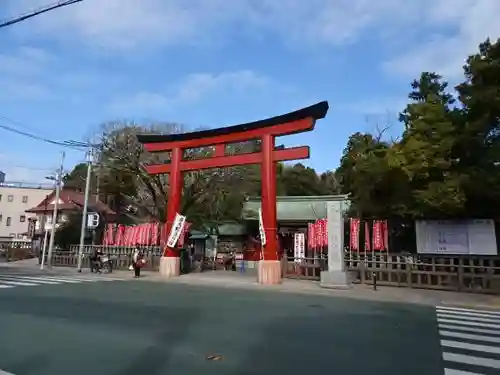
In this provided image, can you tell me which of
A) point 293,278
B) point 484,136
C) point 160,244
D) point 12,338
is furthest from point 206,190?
point 12,338

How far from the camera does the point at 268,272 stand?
20.9 m

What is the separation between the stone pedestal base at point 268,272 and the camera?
2091 cm

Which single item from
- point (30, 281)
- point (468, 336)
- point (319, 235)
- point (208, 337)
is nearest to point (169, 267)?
point (30, 281)

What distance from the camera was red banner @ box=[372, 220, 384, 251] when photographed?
22.0 metres

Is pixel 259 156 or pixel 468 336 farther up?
pixel 259 156

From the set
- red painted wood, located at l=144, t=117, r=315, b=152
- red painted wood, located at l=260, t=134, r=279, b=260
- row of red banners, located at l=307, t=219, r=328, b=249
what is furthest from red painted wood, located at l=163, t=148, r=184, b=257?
row of red banners, located at l=307, t=219, r=328, b=249

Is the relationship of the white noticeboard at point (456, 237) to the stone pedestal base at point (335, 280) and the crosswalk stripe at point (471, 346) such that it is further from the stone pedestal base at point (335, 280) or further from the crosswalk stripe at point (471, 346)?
the crosswalk stripe at point (471, 346)

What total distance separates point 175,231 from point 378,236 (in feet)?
36.5

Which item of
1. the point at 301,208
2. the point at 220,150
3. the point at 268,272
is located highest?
the point at 220,150

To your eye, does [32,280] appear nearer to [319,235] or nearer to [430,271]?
[319,235]

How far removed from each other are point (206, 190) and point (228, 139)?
439 inches

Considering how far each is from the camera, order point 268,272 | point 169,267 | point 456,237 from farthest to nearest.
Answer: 1. point 169,267
2. point 268,272
3. point 456,237

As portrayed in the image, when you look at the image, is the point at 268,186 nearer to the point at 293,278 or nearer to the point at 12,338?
the point at 293,278

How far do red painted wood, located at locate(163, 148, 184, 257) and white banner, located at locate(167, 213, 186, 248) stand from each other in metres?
0.30
